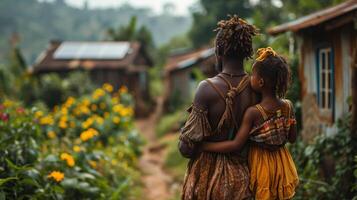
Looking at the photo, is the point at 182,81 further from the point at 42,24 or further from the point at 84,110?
the point at 42,24

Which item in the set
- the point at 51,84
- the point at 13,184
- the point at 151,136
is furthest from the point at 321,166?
the point at 51,84

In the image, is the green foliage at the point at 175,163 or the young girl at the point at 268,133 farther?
the green foliage at the point at 175,163

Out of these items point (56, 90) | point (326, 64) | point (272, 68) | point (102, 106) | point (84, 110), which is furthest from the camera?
point (56, 90)

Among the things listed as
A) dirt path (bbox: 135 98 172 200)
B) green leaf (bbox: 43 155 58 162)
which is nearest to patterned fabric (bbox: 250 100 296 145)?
green leaf (bbox: 43 155 58 162)

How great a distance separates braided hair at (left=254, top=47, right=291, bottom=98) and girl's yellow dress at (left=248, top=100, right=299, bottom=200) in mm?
186

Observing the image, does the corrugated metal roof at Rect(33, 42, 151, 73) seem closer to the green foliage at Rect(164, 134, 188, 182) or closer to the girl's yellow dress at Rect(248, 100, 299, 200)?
the green foliage at Rect(164, 134, 188, 182)

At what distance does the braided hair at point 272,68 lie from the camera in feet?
9.63

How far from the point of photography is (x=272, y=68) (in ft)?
9.62

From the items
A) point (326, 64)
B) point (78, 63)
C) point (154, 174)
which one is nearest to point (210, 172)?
point (326, 64)

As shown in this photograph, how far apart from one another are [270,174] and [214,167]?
375 mm

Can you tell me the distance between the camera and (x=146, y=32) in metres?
29.7

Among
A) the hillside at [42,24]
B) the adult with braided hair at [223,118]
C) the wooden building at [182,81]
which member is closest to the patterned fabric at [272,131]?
the adult with braided hair at [223,118]

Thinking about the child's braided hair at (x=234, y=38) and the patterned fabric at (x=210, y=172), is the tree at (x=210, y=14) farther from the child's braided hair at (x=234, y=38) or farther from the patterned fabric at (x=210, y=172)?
the patterned fabric at (x=210, y=172)

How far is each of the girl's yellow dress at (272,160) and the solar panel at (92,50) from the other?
60.4 ft
